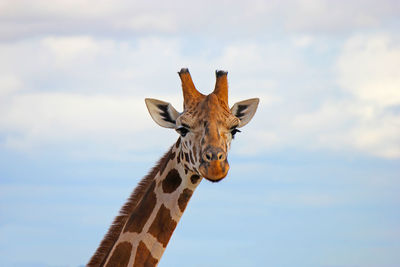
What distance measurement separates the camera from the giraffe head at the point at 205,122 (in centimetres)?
1534

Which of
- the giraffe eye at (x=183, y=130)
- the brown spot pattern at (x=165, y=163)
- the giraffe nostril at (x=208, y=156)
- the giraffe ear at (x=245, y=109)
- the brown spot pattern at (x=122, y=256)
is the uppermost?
the giraffe ear at (x=245, y=109)

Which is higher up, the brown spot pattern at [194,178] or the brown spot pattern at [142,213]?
the brown spot pattern at [194,178]

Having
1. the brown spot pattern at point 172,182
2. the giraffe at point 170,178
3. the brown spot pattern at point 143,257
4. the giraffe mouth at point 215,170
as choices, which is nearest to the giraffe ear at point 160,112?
the giraffe at point 170,178

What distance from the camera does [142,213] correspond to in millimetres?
16938

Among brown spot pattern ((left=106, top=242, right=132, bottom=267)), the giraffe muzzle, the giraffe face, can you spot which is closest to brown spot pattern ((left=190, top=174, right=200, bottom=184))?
the giraffe face

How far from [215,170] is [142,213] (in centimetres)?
258

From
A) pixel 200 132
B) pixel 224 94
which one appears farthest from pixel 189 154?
pixel 224 94

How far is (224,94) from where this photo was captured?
17281mm

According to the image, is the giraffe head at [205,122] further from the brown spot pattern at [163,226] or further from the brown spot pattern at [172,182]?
the brown spot pattern at [163,226]

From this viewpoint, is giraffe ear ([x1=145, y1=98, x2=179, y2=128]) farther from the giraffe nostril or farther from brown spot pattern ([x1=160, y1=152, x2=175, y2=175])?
the giraffe nostril

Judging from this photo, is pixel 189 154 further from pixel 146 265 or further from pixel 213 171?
pixel 146 265

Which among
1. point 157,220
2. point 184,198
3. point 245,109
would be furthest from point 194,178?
point 245,109

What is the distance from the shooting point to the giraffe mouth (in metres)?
15.1

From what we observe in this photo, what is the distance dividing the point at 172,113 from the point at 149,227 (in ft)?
8.20
